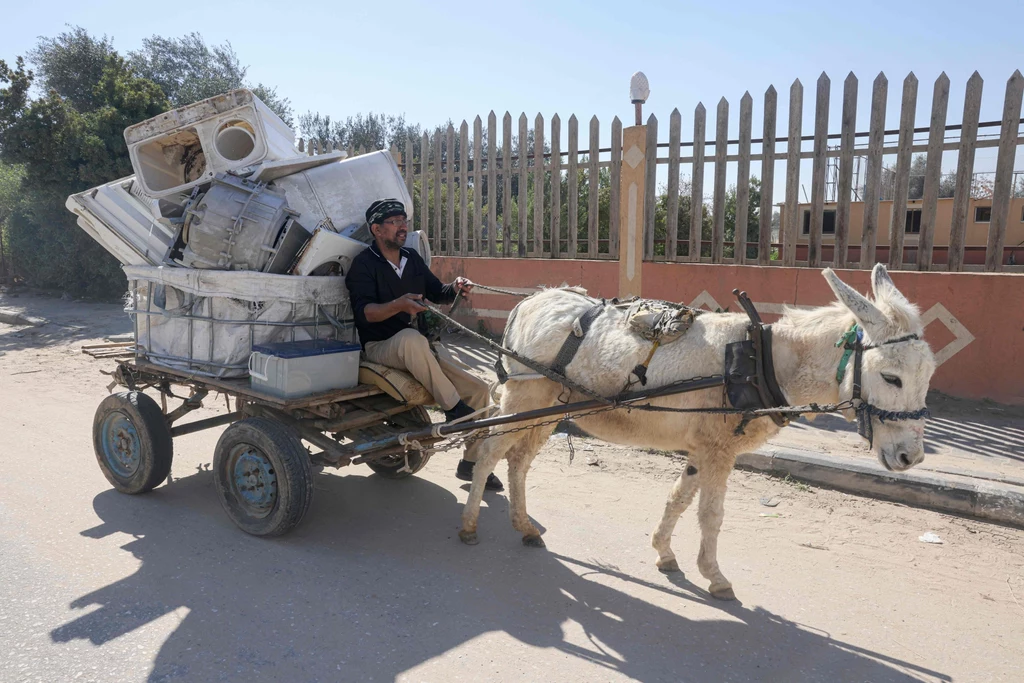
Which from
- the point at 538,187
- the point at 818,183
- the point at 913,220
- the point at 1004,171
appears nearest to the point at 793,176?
A: the point at 818,183

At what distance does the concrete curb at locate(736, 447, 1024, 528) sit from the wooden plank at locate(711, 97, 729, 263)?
328cm

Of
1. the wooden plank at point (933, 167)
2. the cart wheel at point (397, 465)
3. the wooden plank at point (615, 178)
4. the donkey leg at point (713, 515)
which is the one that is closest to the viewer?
the donkey leg at point (713, 515)

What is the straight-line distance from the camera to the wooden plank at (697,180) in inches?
324

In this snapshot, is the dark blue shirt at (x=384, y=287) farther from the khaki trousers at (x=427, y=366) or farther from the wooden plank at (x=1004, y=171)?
the wooden plank at (x=1004, y=171)

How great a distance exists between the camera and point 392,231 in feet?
15.0

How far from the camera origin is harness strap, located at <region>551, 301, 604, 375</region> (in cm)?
401

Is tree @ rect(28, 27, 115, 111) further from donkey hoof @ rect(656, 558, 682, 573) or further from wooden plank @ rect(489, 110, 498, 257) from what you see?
donkey hoof @ rect(656, 558, 682, 573)

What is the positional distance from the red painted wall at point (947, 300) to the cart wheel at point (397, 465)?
429 cm

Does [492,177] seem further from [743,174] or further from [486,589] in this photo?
[486,589]

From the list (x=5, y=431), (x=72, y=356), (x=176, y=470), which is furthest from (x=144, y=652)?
(x=72, y=356)

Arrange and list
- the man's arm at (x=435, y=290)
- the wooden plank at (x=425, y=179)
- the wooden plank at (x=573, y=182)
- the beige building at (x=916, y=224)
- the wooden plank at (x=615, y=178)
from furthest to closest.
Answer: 1. the wooden plank at (x=425, y=179)
2. the wooden plank at (x=573, y=182)
3. the wooden plank at (x=615, y=178)
4. the beige building at (x=916, y=224)
5. the man's arm at (x=435, y=290)

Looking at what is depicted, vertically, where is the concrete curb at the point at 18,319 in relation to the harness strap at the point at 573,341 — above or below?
below

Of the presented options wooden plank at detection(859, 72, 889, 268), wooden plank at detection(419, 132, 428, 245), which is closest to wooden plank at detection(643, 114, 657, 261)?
wooden plank at detection(859, 72, 889, 268)

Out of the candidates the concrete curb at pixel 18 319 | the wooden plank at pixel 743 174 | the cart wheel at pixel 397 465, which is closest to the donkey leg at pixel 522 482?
the cart wheel at pixel 397 465
